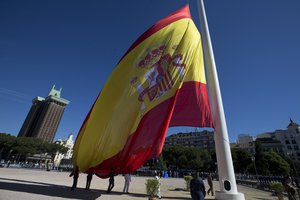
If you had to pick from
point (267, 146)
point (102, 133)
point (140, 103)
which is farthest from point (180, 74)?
point (267, 146)

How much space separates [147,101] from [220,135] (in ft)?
12.9

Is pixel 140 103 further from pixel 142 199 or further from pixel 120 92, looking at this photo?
pixel 142 199

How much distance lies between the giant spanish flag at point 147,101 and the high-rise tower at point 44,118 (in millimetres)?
140907

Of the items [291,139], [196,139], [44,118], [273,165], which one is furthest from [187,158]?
[44,118]

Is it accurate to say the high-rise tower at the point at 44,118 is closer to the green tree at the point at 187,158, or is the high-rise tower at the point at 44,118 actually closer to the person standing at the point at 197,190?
the green tree at the point at 187,158

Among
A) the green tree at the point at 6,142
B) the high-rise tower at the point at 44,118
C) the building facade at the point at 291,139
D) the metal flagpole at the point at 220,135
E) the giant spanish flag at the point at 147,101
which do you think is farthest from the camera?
the high-rise tower at the point at 44,118

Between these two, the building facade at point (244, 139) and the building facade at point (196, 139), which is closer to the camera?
the building facade at point (196, 139)

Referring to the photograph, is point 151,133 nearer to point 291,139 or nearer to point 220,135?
point 220,135

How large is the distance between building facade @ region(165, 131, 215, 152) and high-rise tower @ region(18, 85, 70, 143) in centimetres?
9133

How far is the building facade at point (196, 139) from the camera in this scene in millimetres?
108944

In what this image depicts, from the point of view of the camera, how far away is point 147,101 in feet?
30.5

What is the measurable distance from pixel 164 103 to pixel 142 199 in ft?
18.4

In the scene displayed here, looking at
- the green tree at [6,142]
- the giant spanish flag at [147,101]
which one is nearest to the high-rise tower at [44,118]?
the green tree at [6,142]

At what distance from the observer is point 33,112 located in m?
150
